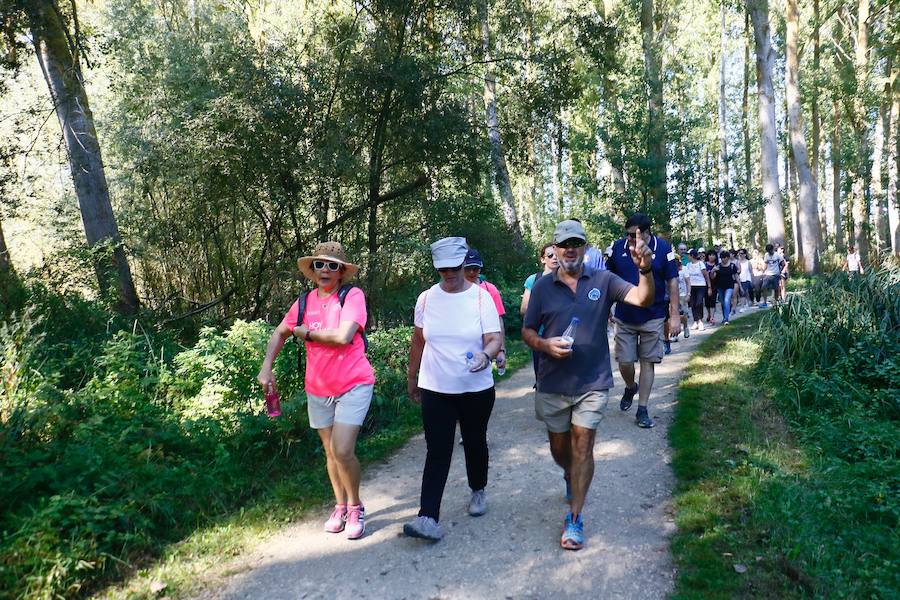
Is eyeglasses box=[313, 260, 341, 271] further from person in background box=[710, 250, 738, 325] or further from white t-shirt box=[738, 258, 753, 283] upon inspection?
white t-shirt box=[738, 258, 753, 283]

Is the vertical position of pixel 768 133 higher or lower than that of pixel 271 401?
higher

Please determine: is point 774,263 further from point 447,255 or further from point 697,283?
point 447,255

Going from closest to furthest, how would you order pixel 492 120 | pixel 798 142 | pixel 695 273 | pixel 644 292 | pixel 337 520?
pixel 644 292 < pixel 337 520 < pixel 695 273 < pixel 492 120 < pixel 798 142

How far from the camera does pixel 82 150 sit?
9906 millimetres

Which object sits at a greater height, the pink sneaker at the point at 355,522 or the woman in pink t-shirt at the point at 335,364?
the woman in pink t-shirt at the point at 335,364

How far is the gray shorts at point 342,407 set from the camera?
166 inches

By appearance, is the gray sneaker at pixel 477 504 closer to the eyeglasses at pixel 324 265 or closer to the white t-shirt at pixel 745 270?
the eyeglasses at pixel 324 265

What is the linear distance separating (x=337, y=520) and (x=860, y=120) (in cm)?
3335

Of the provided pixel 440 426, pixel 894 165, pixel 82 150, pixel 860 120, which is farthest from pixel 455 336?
pixel 860 120

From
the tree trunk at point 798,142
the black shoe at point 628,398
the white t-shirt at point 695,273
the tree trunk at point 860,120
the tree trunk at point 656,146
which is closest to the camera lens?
the black shoe at point 628,398

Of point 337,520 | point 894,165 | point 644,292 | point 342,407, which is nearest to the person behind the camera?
point 644,292

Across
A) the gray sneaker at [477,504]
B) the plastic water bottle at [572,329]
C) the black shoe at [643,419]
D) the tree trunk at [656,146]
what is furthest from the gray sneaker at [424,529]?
the tree trunk at [656,146]

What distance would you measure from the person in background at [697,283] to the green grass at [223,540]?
9.50 meters

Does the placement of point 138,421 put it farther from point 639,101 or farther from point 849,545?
point 639,101
